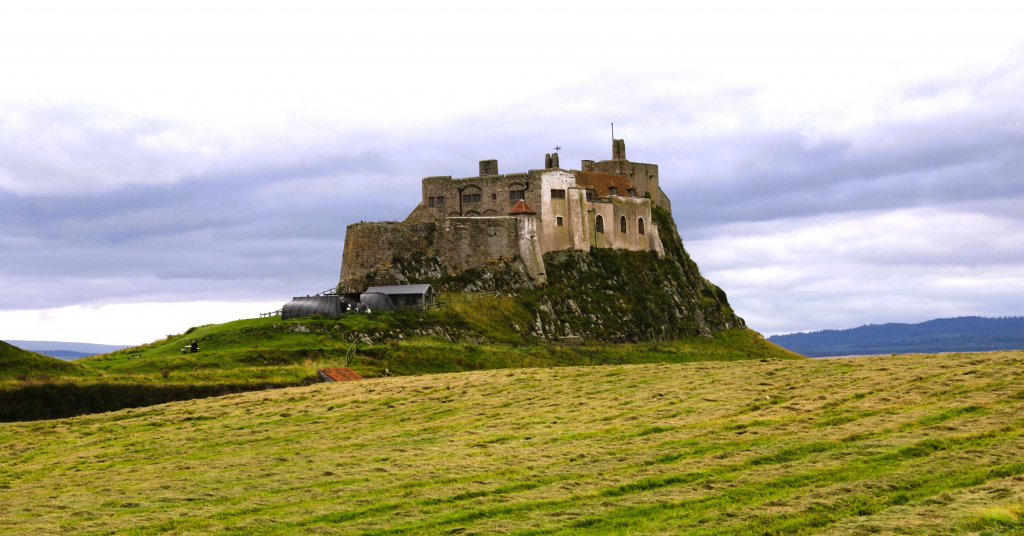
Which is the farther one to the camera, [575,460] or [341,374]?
[341,374]

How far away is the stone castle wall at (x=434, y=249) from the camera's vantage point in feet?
242

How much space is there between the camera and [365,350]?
185 feet

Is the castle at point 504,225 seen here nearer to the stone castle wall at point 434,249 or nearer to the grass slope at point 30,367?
Answer: the stone castle wall at point 434,249

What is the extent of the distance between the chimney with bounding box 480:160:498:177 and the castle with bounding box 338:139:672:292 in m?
0.09

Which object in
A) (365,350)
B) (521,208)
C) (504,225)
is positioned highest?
(521,208)

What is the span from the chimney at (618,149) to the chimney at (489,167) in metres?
19.1

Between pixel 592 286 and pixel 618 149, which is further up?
pixel 618 149

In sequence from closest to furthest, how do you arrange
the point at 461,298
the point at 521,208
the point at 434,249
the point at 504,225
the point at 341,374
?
the point at 341,374, the point at 461,298, the point at 434,249, the point at 504,225, the point at 521,208

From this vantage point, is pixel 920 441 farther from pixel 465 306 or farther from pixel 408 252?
pixel 408 252

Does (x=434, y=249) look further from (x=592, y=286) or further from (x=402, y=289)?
(x=592, y=286)

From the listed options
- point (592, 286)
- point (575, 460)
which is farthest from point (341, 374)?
point (592, 286)

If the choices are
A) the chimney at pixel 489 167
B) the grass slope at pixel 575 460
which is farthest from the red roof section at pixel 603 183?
the grass slope at pixel 575 460

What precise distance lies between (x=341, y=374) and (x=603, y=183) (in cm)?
4764

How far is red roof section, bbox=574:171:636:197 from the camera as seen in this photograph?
89.5 metres
